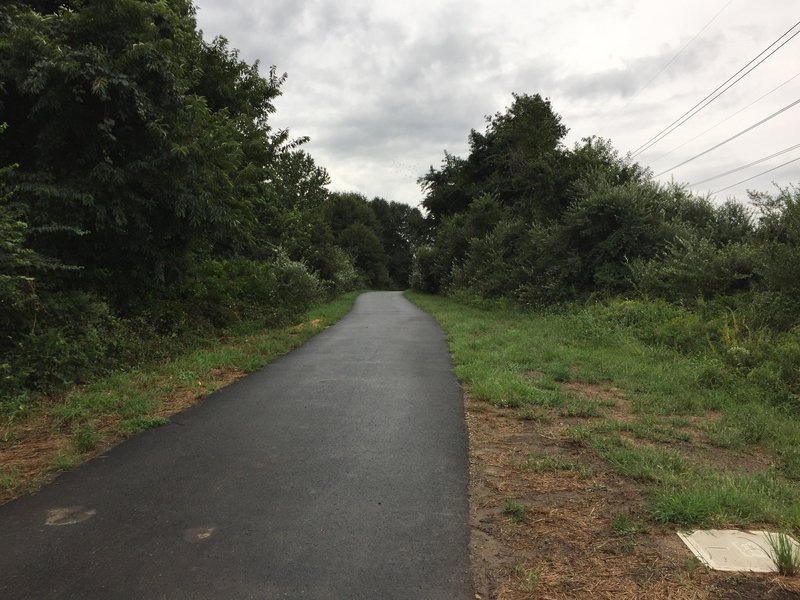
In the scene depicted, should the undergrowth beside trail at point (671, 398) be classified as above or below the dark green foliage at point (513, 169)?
below

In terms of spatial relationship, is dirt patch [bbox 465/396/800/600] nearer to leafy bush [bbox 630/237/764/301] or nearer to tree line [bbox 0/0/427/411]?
tree line [bbox 0/0/427/411]

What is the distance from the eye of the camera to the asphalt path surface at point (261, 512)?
2975mm

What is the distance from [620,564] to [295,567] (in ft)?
6.29

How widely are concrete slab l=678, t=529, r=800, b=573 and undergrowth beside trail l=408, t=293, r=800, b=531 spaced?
0.48 feet

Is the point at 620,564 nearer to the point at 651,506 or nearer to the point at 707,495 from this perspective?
the point at 651,506

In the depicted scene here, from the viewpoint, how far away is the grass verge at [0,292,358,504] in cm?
471

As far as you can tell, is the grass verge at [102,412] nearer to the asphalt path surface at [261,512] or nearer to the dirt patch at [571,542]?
the asphalt path surface at [261,512]

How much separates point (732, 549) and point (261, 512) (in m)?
3.05

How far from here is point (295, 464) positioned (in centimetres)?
475

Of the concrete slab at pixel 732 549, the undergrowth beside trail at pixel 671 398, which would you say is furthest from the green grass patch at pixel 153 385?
the concrete slab at pixel 732 549

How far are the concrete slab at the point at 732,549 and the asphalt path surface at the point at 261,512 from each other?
4.60 feet

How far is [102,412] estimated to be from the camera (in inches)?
243

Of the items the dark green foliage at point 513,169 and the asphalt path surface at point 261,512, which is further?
the dark green foliage at point 513,169

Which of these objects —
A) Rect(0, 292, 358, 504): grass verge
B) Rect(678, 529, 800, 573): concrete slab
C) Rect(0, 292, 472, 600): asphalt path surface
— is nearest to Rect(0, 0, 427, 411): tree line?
Rect(0, 292, 358, 504): grass verge
